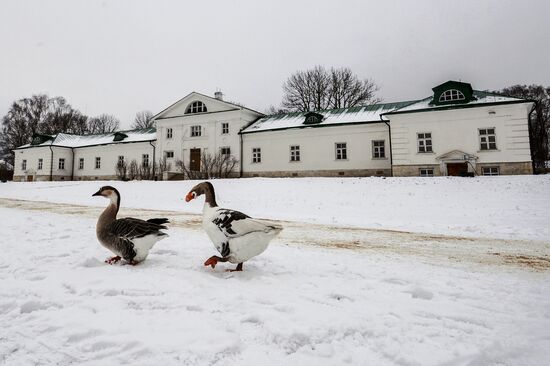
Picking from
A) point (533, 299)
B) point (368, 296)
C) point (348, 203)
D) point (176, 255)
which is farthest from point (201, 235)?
point (348, 203)

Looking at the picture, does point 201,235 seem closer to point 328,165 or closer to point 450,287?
point 450,287

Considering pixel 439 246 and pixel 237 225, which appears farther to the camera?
pixel 439 246

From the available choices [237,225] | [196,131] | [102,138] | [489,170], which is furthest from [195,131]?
[237,225]

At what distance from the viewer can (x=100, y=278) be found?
336 centimetres

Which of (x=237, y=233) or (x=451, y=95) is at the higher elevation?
(x=451, y=95)

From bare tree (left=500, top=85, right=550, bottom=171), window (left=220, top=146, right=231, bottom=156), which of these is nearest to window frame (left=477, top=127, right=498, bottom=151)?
window (left=220, top=146, right=231, bottom=156)

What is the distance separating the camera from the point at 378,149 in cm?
2694

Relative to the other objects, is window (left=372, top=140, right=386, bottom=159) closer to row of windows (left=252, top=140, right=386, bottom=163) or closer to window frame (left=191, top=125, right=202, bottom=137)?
row of windows (left=252, top=140, right=386, bottom=163)

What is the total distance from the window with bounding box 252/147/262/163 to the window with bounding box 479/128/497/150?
747 inches

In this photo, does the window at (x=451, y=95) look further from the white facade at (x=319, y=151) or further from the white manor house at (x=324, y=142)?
the white facade at (x=319, y=151)

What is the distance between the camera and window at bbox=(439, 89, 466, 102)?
2330cm

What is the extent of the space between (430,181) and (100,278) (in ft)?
61.4

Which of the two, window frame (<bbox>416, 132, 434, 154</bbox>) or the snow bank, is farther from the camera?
window frame (<bbox>416, 132, 434, 154</bbox>)

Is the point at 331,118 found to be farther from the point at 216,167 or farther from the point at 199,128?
the point at 199,128
